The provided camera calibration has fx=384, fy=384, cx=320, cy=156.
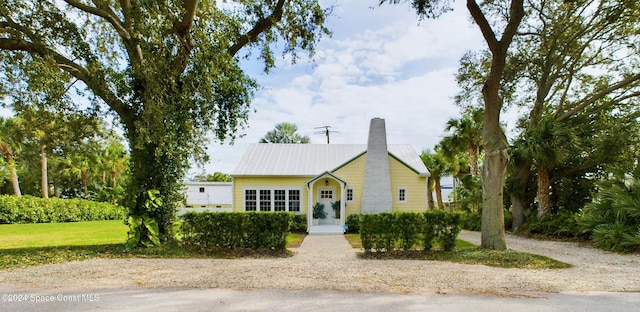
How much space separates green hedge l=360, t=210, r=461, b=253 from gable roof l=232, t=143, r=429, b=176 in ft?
32.2

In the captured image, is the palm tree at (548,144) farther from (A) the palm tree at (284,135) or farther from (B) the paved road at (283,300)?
(A) the palm tree at (284,135)

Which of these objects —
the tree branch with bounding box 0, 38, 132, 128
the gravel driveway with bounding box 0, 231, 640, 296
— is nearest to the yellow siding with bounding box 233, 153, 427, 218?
the tree branch with bounding box 0, 38, 132, 128

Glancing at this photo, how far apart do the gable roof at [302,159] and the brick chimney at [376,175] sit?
1112 millimetres

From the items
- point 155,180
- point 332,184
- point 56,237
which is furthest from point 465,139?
point 56,237

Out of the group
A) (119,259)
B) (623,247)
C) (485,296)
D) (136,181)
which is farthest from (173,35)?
(623,247)

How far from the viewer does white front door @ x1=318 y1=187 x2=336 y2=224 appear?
20.0 m

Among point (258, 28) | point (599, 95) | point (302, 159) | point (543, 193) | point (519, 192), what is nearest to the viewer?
point (258, 28)

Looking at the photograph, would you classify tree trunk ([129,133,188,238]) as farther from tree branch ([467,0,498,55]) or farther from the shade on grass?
tree branch ([467,0,498,55])

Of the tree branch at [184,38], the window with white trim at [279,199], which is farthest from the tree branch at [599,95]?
the tree branch at [184,38]

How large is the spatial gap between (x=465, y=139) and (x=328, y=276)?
63.6 ft

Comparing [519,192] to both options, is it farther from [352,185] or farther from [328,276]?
[328,276]

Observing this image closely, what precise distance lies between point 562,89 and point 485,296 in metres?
16.8

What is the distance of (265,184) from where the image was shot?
20.2 meters

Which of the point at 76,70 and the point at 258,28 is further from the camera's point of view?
the point at 258,28
